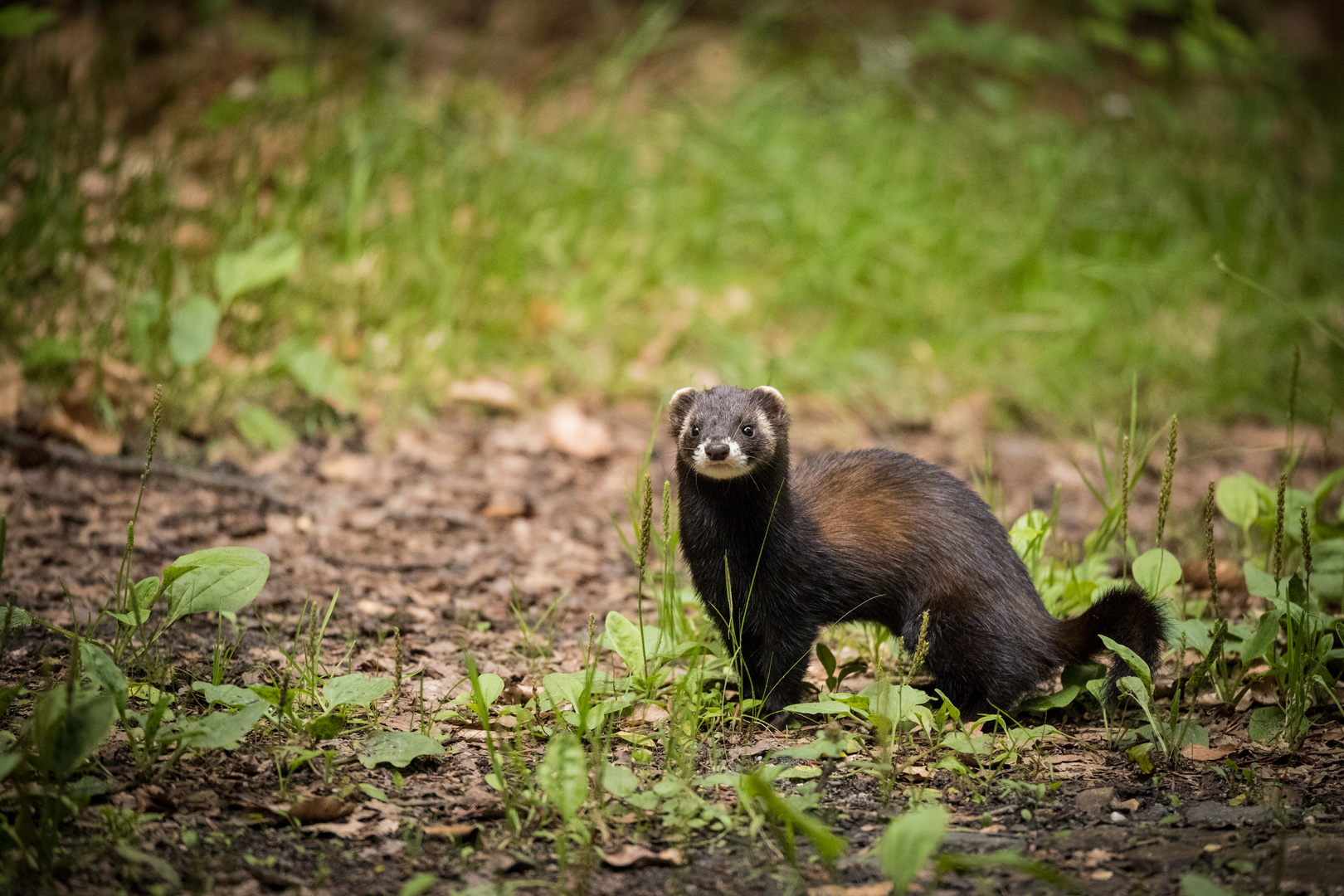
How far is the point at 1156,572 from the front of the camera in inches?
122

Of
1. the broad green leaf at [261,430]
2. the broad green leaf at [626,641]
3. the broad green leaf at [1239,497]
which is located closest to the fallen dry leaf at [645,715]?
the broad green leaf at [626,641]

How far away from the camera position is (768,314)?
639 cm

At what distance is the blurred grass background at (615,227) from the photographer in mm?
4949

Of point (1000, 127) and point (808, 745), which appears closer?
point (808, 745)

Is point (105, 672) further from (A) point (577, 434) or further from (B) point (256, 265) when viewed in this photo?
(A) point (577, 434)

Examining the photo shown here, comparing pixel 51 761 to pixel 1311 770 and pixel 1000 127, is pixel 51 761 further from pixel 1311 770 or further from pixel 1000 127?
pixel 1000 127

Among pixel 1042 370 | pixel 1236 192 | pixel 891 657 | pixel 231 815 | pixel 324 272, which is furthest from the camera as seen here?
pixel 1236 192

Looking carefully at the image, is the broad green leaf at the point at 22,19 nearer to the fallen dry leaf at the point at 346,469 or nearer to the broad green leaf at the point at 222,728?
the fallen dry leaf at the point at 346,469

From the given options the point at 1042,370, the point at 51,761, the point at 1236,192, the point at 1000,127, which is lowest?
the point at 51,761

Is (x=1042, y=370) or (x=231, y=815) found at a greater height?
(x=1042, y=370)

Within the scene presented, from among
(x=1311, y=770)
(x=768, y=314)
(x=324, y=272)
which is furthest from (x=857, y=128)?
(x=1311, y=770)

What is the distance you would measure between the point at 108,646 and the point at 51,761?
0.77 m

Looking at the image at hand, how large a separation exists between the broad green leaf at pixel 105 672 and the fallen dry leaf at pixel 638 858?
3.76ft

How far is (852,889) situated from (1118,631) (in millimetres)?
1295
